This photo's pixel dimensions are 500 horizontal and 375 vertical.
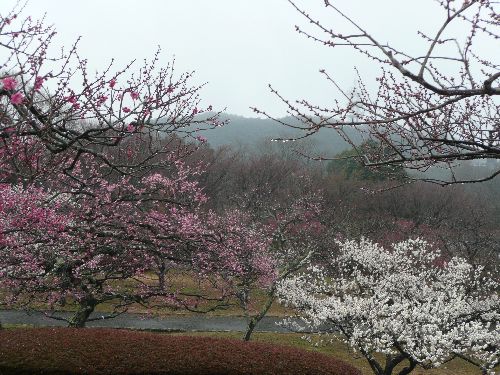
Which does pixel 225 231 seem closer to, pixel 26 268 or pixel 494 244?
pixel 26 268

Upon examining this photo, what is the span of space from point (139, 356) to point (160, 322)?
10422 millimetres

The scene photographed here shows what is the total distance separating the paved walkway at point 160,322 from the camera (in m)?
17.5

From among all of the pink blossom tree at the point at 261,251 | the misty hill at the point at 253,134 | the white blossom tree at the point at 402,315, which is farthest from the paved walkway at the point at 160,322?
the misty hill at the point at 253,134

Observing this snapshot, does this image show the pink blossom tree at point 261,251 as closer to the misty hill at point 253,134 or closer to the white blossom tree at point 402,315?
the white blossom tree at point 402,315

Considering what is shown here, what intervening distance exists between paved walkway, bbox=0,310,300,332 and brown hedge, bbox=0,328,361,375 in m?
7.79

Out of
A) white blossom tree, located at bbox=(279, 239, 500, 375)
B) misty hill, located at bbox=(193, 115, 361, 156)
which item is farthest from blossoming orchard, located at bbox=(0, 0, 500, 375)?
misty hill, located at bbox=(193, 115, 361, 156)

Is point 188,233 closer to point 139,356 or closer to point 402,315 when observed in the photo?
point 139,356

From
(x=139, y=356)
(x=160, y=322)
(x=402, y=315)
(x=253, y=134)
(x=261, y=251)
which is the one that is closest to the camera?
(x=139, y=356)

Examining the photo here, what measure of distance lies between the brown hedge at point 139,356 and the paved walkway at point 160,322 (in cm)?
779

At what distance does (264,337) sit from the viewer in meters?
16.9

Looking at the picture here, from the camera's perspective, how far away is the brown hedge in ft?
27.9

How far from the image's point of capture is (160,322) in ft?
61.7

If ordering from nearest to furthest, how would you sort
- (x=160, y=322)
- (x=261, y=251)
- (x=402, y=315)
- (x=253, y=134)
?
1. (x=402, y=315)
2. (x=261, y=251)
3. (x=160, y=322)
4. (x=253, y=134)

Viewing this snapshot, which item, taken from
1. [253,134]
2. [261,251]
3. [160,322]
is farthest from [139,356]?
[253,134]
